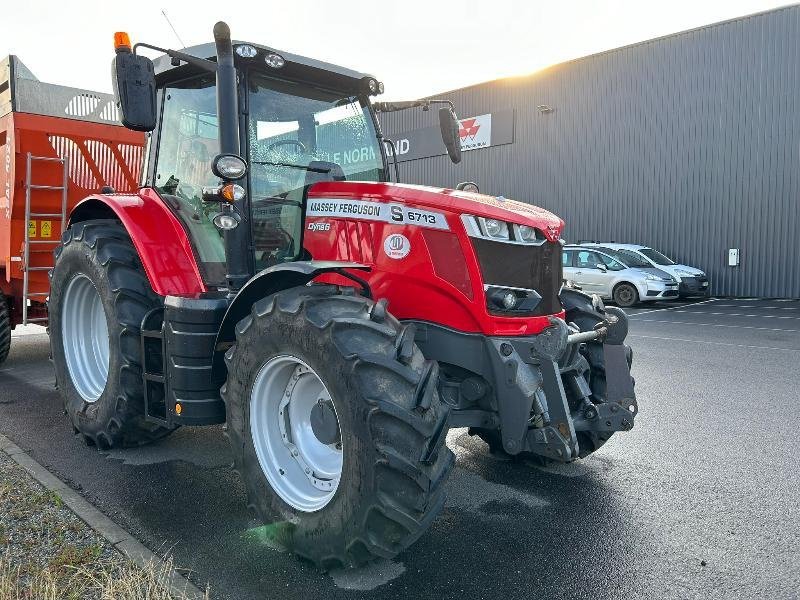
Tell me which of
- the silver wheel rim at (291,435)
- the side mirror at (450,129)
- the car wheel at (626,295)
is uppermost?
the side mirror at (450,129)

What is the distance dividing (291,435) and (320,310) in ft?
2.56

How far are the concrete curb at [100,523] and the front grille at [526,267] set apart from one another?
2000 mm

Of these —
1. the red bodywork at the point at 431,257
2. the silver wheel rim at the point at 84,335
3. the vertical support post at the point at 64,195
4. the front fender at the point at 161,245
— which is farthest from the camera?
the vertical support post at the point at 64,195

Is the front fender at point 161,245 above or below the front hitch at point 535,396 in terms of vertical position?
above

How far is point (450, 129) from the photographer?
4918 mm

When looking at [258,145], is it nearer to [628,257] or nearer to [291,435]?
[291,435]

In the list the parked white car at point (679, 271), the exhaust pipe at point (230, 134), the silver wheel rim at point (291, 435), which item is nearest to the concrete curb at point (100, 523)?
the silver wheel rim at point (291, 435)

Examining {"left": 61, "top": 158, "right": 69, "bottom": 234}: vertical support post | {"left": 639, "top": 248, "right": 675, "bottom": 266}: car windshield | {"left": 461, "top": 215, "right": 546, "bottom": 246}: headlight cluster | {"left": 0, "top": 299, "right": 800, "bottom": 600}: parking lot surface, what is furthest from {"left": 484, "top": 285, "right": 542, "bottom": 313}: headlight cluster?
{"left": 639, "top": 248, "right": 675, "bottom": 266}: car windshield

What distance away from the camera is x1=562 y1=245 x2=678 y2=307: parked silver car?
16.4 metres

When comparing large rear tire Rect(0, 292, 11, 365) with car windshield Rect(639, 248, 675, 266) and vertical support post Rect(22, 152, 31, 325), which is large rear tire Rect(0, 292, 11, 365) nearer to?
vertical support post Rect(22, 152, 31, 325)

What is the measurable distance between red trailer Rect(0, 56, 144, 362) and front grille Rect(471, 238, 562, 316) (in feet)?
17.5

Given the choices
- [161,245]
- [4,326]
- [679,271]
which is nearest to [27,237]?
[4,326]

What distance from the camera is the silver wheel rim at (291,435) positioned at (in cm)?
329

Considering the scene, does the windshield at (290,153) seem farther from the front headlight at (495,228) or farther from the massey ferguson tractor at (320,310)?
the front headlight at (495,228)
